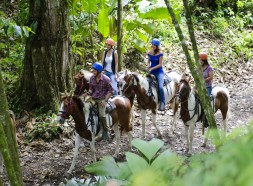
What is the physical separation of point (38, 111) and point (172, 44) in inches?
279

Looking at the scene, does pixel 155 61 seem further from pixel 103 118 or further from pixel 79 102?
pixel 79 102

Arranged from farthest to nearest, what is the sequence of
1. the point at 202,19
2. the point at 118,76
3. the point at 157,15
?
the point at 202,19
the point at 157,15
the point at 118,76

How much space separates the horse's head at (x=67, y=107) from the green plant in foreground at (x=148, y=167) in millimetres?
3973

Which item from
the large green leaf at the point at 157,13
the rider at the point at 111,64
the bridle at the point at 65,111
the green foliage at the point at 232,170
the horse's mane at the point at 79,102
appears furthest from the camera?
the large green leaf at the point at 157,13

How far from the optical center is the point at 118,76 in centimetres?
880

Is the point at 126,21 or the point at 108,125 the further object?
the point at 126,21

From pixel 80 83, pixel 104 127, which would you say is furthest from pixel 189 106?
pixel 80 83

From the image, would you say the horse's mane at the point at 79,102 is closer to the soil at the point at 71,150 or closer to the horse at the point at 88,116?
the horse at the point at 88,116

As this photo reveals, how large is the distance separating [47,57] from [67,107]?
2.87 meters

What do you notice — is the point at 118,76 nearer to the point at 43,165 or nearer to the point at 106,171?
the point at 43,165

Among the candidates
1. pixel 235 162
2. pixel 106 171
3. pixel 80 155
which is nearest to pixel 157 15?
pixel 80 155

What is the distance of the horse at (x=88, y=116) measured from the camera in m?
6.54

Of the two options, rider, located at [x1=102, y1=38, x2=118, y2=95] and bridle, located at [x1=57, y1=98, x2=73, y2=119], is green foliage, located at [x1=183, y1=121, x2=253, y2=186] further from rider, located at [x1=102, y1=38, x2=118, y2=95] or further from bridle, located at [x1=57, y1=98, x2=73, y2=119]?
rider, located at [x1=102, y1=38, x2=118, y2=95]

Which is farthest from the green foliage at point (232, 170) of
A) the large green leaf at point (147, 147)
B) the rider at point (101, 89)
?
the rider at point (101, 89)
